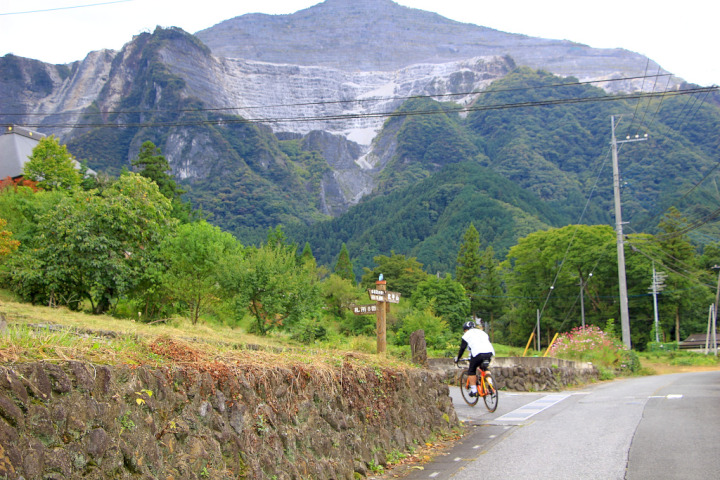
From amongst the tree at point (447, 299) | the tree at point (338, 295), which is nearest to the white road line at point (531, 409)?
the tree at point (338, 295)

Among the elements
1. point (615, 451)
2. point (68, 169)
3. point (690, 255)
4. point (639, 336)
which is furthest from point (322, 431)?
point (690, 255)

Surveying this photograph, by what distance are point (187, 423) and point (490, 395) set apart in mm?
8938

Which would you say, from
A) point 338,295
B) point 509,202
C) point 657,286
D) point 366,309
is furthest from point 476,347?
point 509,202

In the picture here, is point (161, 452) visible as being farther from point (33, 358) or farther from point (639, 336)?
point (639, 336)

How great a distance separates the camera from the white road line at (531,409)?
11.8 meters

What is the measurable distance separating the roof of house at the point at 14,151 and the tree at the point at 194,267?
3911 cm

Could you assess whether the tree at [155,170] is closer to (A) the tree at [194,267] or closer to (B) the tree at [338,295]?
(B) the tree at [338,295]

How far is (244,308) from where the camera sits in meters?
Result: 30.4

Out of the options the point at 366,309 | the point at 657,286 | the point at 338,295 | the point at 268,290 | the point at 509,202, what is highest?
the point at 509,202

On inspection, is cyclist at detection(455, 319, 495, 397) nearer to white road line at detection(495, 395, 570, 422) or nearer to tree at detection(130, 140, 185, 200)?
white road line at detection(495, 395, 570, 422)

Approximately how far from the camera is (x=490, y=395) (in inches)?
496

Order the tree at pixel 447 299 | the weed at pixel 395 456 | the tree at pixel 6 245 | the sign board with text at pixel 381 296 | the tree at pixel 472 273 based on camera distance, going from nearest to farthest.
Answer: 1. the weed at pixel 395 456
2. the sign board with text at pixel 381 296
3. the tree at pixel 6 245
4. the tree at pixel 447 299
5. the tree at pixel 472 273

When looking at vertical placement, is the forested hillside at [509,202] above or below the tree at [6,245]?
above

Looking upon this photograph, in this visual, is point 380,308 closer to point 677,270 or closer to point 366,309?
point 366,309
